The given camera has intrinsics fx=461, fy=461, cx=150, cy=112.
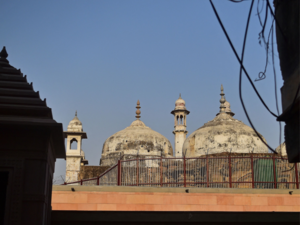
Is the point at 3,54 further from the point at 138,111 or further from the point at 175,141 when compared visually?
the point at 175,141

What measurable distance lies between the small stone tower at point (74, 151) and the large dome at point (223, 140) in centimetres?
645

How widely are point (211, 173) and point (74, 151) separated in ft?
44.2

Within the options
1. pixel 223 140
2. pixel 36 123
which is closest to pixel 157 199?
pixel 36 123

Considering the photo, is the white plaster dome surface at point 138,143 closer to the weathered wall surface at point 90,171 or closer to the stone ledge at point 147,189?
the weathered wall surface at point 90,171

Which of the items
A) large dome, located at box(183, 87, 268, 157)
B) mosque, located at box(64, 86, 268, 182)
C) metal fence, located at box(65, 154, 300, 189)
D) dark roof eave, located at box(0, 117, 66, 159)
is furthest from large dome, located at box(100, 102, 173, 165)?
dark roof eave, located at box(0, 117, 66, 159)

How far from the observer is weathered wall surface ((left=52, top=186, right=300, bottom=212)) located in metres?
11.6

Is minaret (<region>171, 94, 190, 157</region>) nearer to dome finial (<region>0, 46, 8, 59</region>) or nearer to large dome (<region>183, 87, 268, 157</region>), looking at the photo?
large dome (<region>183, 87, 268, 157</region>)

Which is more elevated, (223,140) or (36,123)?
(223,140)

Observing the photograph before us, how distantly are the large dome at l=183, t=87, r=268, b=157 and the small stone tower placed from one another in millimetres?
6449

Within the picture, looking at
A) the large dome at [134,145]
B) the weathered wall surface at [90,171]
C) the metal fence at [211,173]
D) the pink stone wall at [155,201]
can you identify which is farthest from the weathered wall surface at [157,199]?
the large dome at [134,145]

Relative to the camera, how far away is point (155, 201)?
11.7m

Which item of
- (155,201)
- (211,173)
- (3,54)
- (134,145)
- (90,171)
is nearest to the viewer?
(3,54)

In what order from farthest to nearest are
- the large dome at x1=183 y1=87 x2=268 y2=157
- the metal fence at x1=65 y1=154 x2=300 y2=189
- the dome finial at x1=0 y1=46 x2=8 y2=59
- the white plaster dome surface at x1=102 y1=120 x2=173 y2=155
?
the white plaster dome surface at x1=102 y1=120 x2=173 y2=155 < the large dome at x1=183 y1=87 x2=268 y2=157 < the metal fence at x1=65 y1=154 x2=300 y2=189 < the dome finial at x1=0 y1=46 x2=8 y2=59
